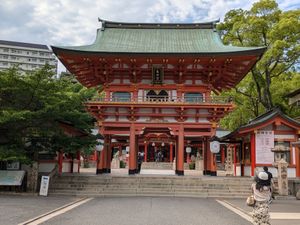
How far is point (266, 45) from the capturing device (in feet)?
105

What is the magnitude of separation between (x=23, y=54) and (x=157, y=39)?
343 feet

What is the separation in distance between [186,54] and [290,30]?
12.9 meters

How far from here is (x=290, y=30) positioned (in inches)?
1171

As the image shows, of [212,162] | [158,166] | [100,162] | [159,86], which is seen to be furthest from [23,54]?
[212,162]

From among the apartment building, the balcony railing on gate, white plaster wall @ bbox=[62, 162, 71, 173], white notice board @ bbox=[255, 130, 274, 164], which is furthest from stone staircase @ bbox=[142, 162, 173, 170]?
the apartment building

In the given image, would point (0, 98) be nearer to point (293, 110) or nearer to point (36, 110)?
point (36, 110)

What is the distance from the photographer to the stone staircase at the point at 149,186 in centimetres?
1889

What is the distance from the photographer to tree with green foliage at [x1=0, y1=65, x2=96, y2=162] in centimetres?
1727

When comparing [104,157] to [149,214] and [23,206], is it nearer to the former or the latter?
[23,206]

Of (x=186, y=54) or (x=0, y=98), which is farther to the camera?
(x=186, y=54)

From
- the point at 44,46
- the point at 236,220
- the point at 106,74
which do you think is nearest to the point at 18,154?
the point at 106,74

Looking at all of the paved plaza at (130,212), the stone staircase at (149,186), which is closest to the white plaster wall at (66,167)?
the stone staircase at (149,186)

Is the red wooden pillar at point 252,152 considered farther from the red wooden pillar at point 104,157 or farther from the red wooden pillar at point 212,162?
the red wooden pillar at point 104,157

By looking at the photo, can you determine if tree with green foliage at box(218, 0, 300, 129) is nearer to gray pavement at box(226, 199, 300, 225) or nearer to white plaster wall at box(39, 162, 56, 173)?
gray pavement at box(226, 199, 300, 225)
